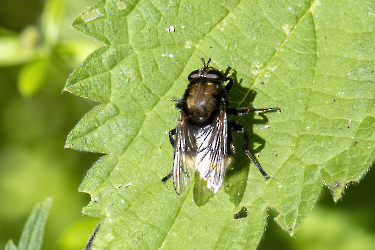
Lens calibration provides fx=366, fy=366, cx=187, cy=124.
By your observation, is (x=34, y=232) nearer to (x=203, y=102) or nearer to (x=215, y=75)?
(x=203, y=102)

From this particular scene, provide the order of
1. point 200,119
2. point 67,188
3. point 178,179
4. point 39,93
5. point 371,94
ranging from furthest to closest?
point 39,93 → point 67,188 → point 200,119 → point 178,179 → point 371,94

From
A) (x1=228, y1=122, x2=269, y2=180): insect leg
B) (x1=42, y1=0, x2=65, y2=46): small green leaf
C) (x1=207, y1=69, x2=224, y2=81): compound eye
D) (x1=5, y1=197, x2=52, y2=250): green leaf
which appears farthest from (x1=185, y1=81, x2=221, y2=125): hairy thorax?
(x1=42, y1=0, x2=65, y2=46): small green leaf

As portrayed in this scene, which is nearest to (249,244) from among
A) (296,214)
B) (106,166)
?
(296,214)

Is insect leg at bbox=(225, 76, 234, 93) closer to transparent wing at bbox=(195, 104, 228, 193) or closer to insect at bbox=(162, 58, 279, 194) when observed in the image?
insect at bbox=(162, 58, 279, 194)

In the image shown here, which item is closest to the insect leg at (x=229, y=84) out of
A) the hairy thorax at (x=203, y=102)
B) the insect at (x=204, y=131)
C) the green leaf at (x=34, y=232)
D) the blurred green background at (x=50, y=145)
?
the insect at (x=204, y=131)

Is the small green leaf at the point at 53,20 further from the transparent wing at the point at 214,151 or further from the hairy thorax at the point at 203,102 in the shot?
the transparent wing at the point at 214,151

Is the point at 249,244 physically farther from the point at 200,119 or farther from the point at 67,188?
the point at 67,188

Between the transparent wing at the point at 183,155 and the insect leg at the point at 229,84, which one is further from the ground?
the insect leg at the point at 229,84

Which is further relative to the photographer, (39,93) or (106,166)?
(39,93)
